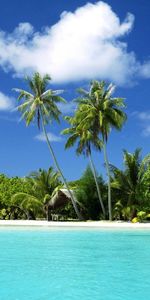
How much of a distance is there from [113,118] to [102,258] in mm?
18962

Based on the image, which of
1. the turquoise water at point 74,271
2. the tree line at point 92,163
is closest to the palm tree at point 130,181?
the tree line at point 92,163

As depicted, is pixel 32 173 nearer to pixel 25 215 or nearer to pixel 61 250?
pixel 25 215

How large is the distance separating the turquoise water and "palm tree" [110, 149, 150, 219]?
566 inches

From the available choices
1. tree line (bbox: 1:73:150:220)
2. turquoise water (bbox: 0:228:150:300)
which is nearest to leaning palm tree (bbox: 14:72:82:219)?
tree line (bbox: 1:73:150:220)

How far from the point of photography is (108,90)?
1190 inches

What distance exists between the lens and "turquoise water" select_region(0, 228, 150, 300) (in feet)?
22.4

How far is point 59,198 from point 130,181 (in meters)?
4.71

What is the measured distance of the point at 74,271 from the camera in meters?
9.03

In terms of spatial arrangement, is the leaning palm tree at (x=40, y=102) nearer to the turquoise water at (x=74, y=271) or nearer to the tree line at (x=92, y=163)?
the tree line at (x=92, y=163)

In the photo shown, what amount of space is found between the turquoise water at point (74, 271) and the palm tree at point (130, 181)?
566 inches

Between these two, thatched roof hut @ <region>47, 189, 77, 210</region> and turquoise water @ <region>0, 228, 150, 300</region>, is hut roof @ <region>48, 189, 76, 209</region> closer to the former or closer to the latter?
thatched roof hut @ <region>47, 189, 77, 210</region>

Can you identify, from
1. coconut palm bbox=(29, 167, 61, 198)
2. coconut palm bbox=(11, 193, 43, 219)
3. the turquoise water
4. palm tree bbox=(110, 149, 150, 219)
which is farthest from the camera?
coconut palm bbox=(29, 167, 61, 198)

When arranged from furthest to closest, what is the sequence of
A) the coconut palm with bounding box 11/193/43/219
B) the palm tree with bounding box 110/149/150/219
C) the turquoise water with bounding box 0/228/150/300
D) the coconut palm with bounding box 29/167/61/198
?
the coconut palm with bounding box 29/167/61/198 → the coconut palm with bounding box 11/193/43/219 → the palm tree with bounding box 110/149/150/219 → the turquoise water with bounding box 0/228/150/300

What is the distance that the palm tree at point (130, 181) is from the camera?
2910cm
